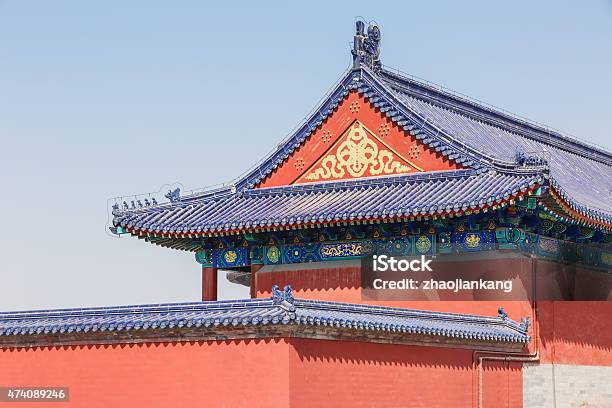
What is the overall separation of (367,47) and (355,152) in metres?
3.06

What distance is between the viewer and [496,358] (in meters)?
24.8

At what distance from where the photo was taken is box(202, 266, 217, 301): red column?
2991 centimetres

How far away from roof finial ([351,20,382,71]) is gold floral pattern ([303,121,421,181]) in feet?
6.07

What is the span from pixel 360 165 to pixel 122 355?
360 inches

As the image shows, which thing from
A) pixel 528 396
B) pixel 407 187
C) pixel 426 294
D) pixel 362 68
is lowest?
pixel 528 396

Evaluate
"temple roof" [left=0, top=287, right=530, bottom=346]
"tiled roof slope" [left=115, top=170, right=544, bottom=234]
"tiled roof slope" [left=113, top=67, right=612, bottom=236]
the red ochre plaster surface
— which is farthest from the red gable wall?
the red ochre plaster surface

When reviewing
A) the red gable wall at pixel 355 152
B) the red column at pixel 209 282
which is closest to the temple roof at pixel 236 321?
the red gable wall at pixel 355 152

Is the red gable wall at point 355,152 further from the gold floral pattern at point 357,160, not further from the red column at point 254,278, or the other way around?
the red column at point 254,278

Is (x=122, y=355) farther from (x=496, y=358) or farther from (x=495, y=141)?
(x=495, y=141)

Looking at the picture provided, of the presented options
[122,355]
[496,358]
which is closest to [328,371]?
[122,355]

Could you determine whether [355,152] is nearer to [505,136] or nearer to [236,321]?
[505,136]

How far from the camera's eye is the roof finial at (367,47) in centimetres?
3012

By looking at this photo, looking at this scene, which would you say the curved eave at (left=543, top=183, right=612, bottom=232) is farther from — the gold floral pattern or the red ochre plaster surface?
the gold floral pattern

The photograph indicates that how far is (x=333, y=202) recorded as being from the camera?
27.9 metres
